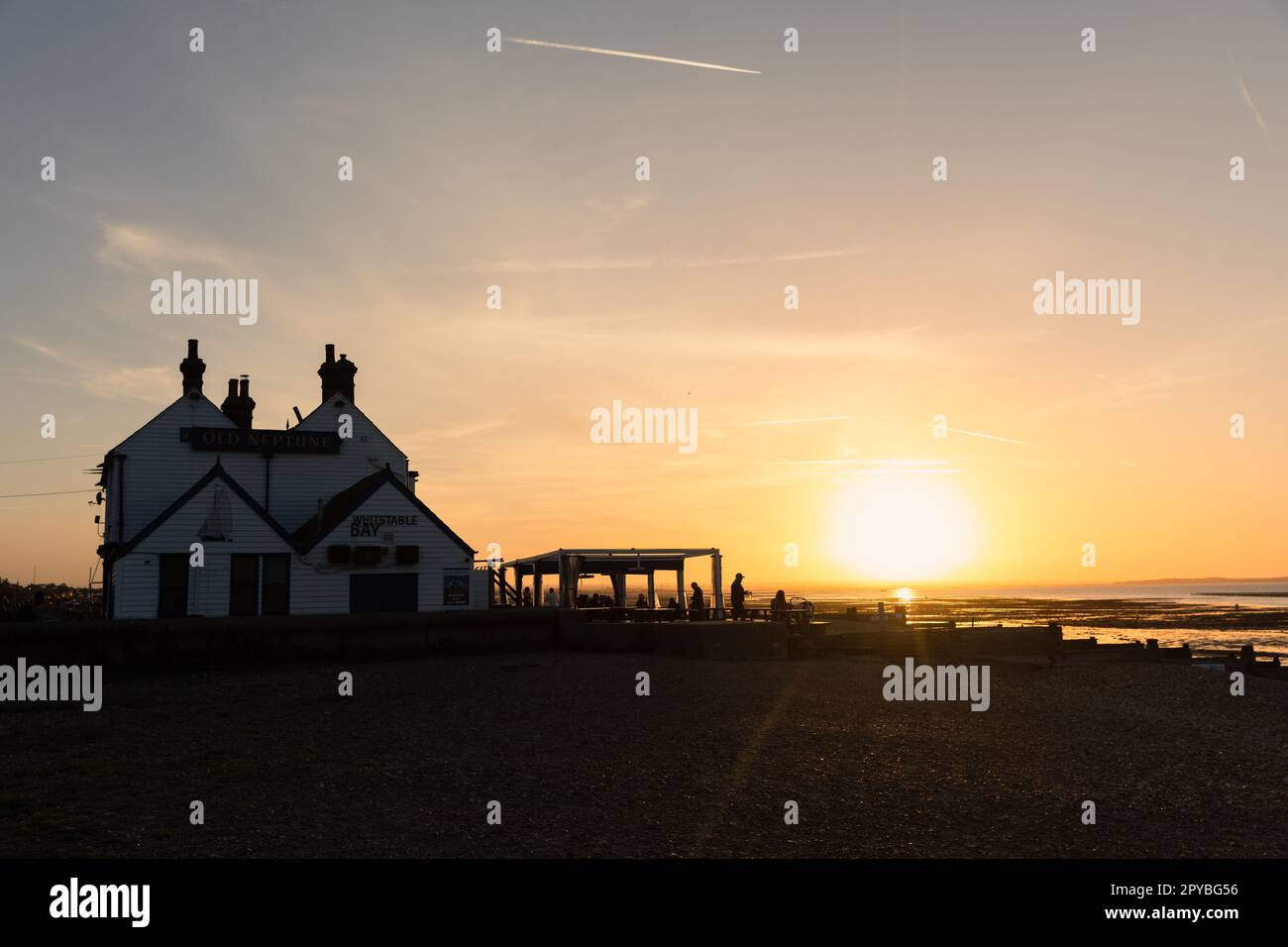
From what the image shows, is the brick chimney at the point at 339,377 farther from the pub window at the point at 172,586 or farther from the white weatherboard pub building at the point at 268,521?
the pub window at the point at 172,586

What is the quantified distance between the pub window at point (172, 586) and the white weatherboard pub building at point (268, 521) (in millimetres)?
34

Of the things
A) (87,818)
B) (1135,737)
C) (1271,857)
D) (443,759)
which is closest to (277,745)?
(443,759)

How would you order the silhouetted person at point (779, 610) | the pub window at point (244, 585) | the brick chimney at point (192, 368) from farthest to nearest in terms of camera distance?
the brick chimney at point (192, 368) → the silhouetted person at point (779, 610) → the pub window at point (244, 585)

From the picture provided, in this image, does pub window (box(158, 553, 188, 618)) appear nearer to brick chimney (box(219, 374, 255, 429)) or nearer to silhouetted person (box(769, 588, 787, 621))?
brick chimney (box(219, 374, 255, 429))

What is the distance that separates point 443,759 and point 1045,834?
867 centimetres

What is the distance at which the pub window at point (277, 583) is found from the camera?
112 ft

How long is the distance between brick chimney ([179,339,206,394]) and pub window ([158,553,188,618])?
10134mm

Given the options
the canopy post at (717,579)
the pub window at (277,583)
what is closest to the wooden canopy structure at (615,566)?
the canopy post at (717,579)

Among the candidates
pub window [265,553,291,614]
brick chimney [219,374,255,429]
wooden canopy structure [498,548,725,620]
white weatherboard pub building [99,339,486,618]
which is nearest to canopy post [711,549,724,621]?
wooden canopy structure [498,548,725,620]

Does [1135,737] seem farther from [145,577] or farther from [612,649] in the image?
[145,577]

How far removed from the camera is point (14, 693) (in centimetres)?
2158

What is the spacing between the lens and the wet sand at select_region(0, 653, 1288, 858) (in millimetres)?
11109

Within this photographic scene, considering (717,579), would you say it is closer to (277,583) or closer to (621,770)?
(277,583)

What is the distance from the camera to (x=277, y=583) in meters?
34.2
